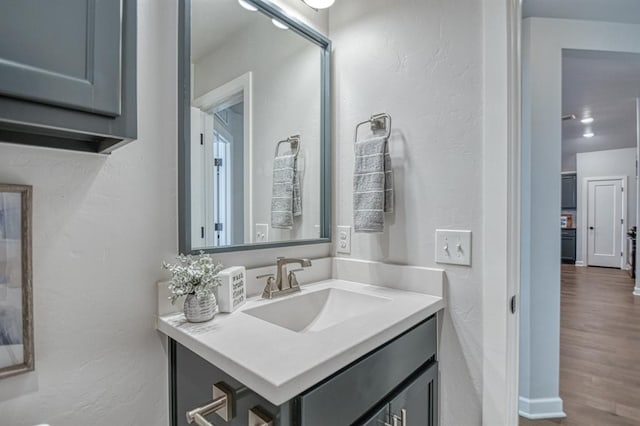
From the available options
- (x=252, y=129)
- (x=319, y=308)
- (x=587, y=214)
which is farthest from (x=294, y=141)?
(x=587, y=214)

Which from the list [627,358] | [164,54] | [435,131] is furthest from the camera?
[627,358]

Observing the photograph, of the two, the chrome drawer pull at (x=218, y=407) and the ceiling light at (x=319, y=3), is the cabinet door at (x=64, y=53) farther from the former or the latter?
the ceiling light at (x=319, y=3)

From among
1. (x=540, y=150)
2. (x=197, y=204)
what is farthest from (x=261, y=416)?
(x=540, y=150)

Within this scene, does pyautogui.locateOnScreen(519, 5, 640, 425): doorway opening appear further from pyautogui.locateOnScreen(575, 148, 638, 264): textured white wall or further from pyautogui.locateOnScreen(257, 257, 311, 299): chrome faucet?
pyautogui.locateOnScreen(575, 148, 638, 264): textured white wall

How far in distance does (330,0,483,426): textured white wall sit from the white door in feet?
26.0

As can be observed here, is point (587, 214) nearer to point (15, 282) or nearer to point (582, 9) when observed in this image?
point (582, 9)

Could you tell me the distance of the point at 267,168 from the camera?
4.43 feet

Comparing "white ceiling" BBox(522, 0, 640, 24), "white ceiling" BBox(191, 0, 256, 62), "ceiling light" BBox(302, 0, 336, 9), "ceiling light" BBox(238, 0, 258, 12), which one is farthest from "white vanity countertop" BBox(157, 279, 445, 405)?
"white ceiling" BBox(522, 0, 640, 24)

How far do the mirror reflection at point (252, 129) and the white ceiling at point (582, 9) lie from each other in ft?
4.47

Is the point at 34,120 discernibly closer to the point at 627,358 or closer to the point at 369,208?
the point at 369,208

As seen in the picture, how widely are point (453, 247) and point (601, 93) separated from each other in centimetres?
408

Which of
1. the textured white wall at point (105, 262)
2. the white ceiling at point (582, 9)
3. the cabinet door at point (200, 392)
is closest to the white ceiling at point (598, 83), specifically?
the white ceiling at point (582, 9)

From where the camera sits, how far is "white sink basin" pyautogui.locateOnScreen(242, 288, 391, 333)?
1133 millimetres

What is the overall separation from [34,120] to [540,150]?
7.53 ft
